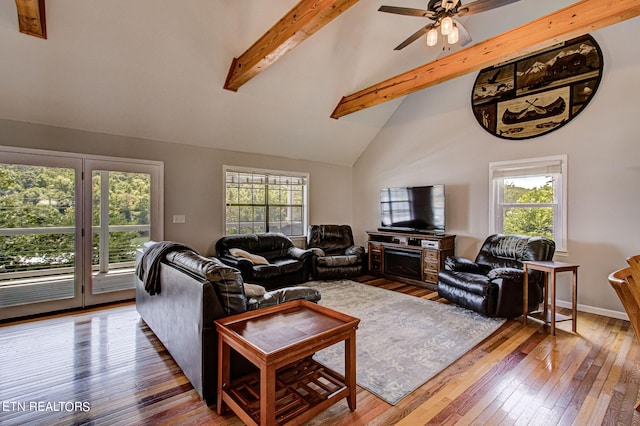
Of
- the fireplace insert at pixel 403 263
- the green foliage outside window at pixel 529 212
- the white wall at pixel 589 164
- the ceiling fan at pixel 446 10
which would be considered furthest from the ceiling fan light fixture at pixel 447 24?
the fireplace insert at pixel 403 263

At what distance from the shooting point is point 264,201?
6168 millimetres

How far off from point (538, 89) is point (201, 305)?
17.2 ft

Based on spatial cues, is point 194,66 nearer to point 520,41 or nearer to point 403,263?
point 520,41

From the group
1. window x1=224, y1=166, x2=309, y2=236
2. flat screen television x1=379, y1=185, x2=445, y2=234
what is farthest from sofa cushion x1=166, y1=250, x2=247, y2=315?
flat screen television x1=379, y1=185, x2=445, y2=234

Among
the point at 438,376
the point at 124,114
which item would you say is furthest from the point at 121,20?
the point at 438,376

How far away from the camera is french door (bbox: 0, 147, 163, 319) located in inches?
146

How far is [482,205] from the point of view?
5082 millimetres

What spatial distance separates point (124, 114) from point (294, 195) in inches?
133

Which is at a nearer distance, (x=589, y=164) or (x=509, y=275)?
(x=509, y=275)

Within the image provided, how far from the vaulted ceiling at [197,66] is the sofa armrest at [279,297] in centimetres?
245

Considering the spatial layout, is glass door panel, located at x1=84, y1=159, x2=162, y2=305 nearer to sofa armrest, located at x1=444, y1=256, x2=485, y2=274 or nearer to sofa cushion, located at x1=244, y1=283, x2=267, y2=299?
sofa cushion, located at x1=244, y1=283, x2=267, y2=299

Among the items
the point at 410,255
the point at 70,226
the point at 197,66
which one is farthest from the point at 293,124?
the point at 70,226

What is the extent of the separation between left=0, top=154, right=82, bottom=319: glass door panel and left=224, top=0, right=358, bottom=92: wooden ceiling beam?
2539 mm

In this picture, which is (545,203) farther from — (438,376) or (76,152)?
(76,152)
